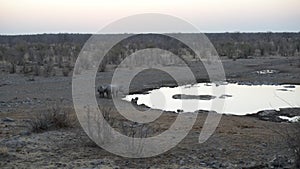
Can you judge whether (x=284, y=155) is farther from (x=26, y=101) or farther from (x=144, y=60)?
(x=144, y=60)

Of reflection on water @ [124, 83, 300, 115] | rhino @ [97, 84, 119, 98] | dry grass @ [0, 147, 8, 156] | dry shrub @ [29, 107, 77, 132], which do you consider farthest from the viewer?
rhino @ [97, 84, 119, 98]

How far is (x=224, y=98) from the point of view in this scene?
72.8 ft

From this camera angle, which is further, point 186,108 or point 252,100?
point 252,100

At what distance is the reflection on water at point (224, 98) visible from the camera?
1961 cm

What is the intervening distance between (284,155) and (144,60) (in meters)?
32.3

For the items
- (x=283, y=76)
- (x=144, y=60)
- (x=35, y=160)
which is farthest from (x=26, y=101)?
(x=144, y=60)

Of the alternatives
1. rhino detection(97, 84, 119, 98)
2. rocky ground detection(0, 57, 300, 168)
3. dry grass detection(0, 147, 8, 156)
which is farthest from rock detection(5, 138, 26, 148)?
rhino detection(97, 84, 119, 98)

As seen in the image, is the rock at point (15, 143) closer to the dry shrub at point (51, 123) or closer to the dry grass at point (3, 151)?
the dry grass at point (3, 151)

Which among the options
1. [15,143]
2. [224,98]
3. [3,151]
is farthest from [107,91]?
[3,151]

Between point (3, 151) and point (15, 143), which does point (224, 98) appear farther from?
point (3, 151)

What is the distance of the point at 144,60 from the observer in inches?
1646

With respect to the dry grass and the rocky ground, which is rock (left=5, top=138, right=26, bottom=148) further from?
the dry grass

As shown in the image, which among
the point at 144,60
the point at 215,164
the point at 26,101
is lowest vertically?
the point at 215,164

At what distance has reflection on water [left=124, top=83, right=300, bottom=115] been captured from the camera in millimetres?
19609
